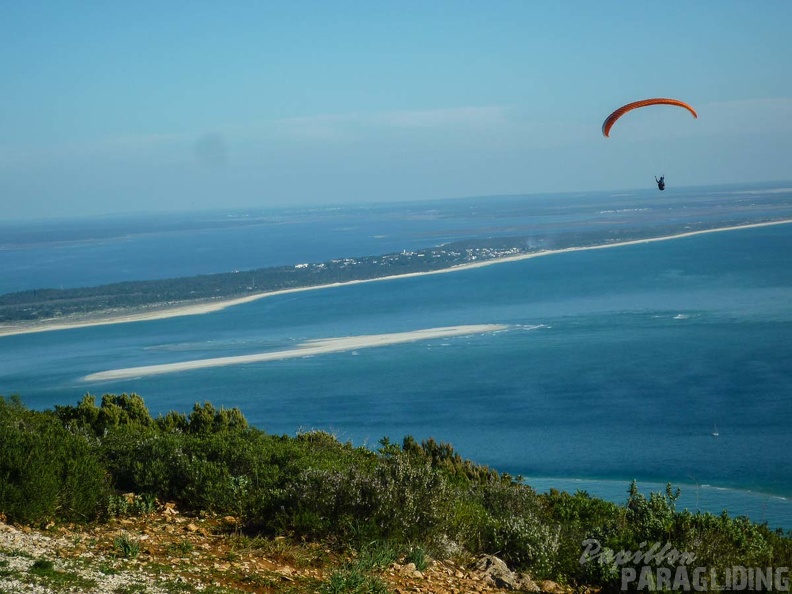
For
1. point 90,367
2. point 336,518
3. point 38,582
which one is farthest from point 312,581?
point 90,367

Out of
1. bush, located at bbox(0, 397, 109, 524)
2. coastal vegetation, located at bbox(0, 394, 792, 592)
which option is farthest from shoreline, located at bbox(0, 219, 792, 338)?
bush, located at bbox(0, 397, 109, 524)

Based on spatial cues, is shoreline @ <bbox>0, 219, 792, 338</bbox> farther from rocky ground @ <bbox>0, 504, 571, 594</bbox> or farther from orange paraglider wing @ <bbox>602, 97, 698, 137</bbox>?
rocky ground @ <bbox>0, 504, 571, 594</bbox>

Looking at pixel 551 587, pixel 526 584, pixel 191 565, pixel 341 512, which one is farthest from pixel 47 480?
pixel 551 587

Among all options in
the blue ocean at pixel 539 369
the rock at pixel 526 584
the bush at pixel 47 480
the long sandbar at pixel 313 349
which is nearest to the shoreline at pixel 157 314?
the blue ocean at pixel 539 369

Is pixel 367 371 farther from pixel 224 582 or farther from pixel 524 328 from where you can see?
pixel 224 582

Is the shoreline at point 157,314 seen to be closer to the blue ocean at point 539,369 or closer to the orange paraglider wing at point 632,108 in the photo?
the blue ocean at point 539,369

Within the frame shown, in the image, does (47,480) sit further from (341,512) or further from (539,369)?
(539,369)
